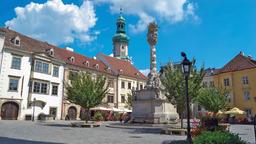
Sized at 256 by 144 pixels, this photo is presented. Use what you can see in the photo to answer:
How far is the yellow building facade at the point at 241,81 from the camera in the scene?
4628 centimetres

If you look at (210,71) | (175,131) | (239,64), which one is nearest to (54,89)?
(175,131)

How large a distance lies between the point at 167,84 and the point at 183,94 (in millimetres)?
1540

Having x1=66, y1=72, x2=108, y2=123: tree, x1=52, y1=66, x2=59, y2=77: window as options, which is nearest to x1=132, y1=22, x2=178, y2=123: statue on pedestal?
x1=66, y1=72, x2=108, y2=123: tree

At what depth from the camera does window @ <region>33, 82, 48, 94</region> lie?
39469mm

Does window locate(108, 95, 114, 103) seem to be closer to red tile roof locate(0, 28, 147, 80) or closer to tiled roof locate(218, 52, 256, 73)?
red tile roof locate(0, 28, 147, 80)

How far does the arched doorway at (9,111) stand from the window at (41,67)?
6.48 meters

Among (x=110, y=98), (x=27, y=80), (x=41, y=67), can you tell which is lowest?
(x=110, y=98)

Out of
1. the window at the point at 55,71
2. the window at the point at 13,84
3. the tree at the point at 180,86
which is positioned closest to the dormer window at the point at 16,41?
the window at the point at 13,84

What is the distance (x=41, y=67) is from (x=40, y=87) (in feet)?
10.6

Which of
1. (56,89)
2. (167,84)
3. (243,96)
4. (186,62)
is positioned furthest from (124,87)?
(186,62)

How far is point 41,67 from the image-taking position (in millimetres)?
40562

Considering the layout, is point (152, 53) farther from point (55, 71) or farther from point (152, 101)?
point (55, 71)

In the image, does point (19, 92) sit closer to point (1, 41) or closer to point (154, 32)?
point (1, 41)

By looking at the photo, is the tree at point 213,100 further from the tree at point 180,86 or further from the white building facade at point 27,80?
the white building facade at point 27,80
